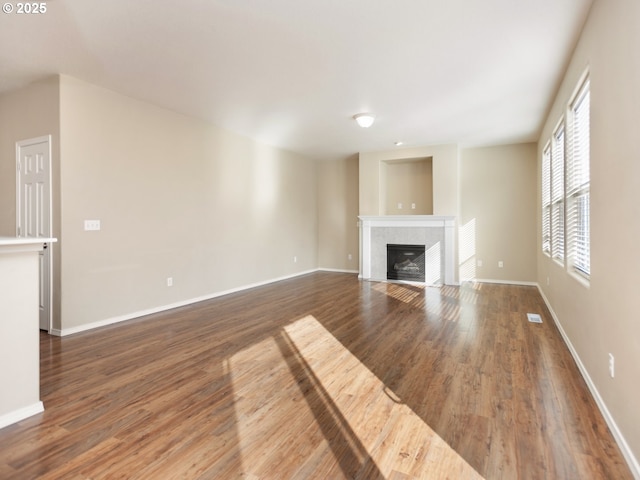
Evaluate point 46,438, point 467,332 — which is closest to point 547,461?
point 467,332

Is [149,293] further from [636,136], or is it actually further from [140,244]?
[636,136]

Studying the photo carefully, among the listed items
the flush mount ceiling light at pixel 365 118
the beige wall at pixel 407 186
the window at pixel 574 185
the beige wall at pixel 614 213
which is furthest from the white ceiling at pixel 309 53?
the beige wall at pixel 407 186

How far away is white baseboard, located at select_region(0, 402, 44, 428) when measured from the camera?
1932 mm

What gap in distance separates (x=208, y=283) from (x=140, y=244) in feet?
4.22

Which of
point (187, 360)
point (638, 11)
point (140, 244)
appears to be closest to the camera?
point (638, 11)

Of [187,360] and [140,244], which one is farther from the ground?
[140,244]

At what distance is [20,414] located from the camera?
200 centimetres

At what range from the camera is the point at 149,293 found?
447cm

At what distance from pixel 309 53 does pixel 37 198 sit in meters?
3.28

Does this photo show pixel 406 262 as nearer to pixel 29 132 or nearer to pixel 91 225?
pixel 91 225

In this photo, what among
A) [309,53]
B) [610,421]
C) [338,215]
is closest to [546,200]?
[610,421]

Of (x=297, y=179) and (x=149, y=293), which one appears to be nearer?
(x=149, y=293)

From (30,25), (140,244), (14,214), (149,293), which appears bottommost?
(149,293)

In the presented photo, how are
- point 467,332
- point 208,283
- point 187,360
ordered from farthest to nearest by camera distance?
point 208,283 → point 467,332 → point 187,360
